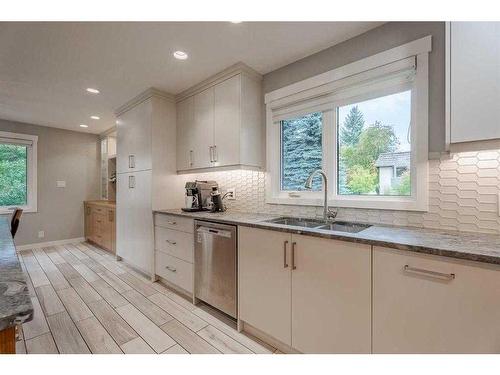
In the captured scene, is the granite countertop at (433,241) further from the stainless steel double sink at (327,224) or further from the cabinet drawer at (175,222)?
the cabinet drawer at (175,222)

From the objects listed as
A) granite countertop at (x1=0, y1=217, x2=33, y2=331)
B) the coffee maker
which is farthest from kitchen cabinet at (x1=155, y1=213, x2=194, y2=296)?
granite countertop at (x1=0, y1=217, x2=33, y2=331)

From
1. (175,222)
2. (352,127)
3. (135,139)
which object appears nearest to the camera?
(352,127)

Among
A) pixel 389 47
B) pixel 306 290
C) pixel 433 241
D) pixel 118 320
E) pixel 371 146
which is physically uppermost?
pixel 389 47

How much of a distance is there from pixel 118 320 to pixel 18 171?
4.11m

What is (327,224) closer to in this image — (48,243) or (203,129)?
(203,129)

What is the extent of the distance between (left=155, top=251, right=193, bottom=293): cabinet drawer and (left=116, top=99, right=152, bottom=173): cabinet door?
1141mm

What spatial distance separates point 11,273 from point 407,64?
2.41 m

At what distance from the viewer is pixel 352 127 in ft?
6.40

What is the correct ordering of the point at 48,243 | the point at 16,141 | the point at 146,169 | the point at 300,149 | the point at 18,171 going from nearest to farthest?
the point at 300,149
the point at 146,169
the point at 16,141
the point at 18,171
the point at 48,243

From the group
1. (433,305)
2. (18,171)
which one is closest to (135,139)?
(18,171)

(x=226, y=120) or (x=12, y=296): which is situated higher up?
(x=226, y=120)

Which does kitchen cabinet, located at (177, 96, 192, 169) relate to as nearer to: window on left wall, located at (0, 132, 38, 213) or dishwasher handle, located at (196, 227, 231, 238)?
dishwasher handle, located at (196, 227, 231, 238)

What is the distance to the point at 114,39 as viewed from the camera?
185 cm

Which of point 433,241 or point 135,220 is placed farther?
point 135,220
